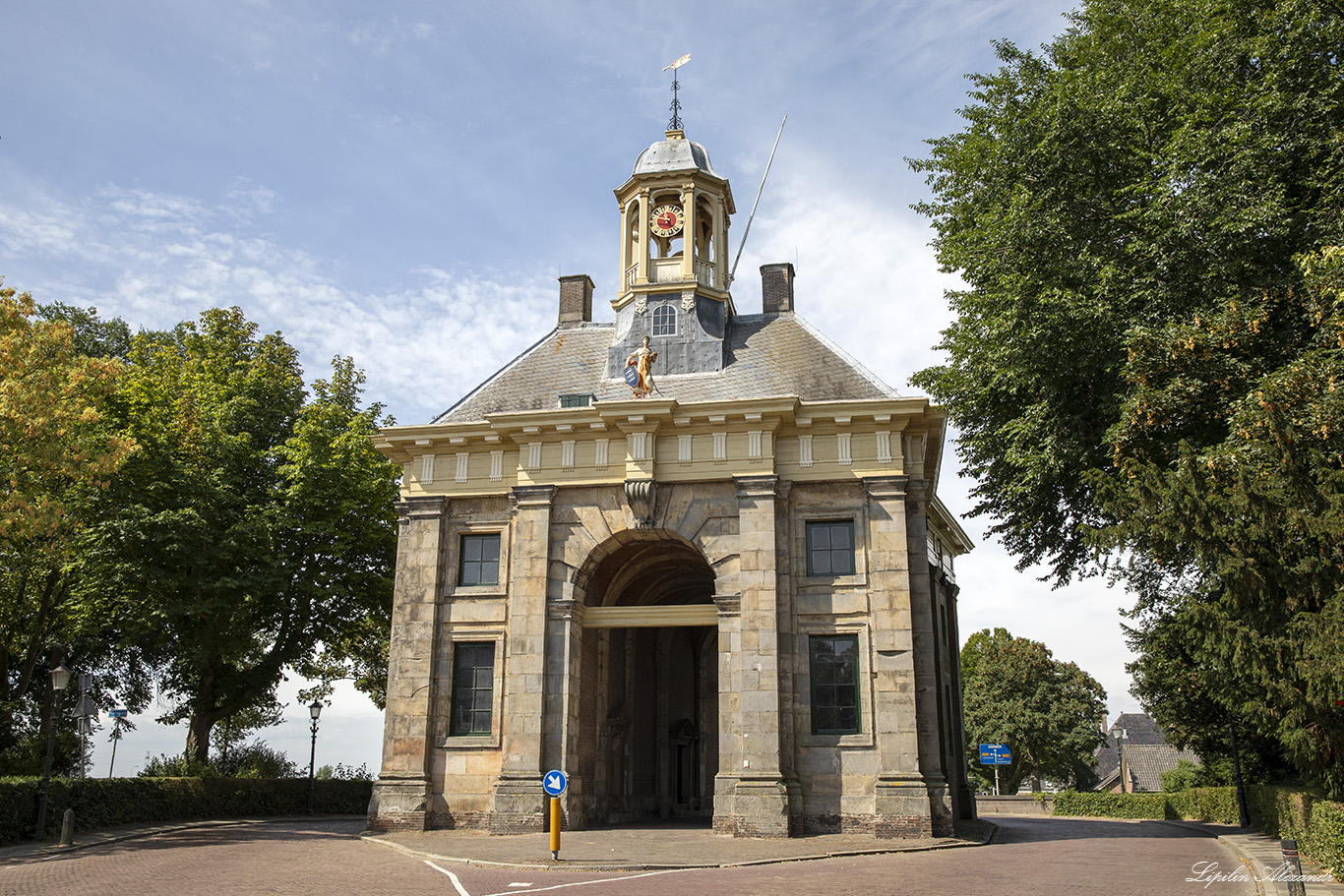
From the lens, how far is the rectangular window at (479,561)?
80.8 ft

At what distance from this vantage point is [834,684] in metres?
22.1

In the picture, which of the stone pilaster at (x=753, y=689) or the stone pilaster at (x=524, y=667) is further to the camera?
the stone pilaster at (x=524, y=667)

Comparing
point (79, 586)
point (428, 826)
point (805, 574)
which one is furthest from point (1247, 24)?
point (79, 586)

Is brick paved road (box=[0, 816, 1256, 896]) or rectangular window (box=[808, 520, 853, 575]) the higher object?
rectangular window (box=[808, 520, 853, 575])

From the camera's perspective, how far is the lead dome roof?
29156 mm

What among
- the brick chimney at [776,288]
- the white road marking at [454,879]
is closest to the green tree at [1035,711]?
the brick chimney at [776,288]

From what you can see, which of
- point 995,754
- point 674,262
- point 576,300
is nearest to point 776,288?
point 674,262

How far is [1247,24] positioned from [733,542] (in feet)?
51.6

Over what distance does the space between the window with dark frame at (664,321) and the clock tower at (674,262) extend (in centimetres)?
3

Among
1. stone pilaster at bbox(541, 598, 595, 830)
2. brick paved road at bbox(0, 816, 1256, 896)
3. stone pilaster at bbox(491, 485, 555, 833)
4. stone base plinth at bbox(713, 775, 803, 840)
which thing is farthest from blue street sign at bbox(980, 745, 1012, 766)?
stone pilaster at bbox(491, 485, 555, 833)

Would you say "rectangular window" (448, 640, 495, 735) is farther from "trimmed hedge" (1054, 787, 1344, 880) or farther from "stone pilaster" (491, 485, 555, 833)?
"trimmed hedge" (1054, 787, 1344, 880)

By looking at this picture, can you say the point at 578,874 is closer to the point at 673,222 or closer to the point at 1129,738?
the point at 673,222

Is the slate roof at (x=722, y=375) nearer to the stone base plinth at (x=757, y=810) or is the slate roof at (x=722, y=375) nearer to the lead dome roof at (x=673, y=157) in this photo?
the lead dome roof at (x=673, y=157)

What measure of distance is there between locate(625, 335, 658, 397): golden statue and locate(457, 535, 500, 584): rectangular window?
5.14 meters
